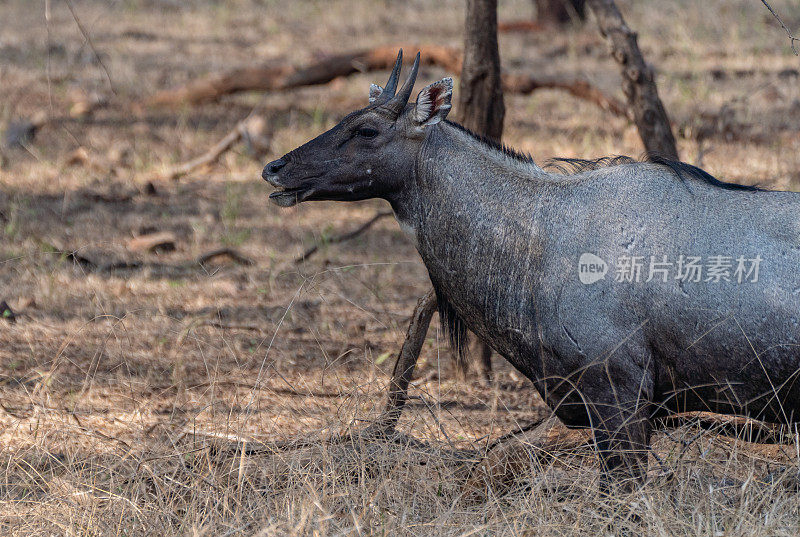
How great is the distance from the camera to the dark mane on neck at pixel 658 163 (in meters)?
4.47

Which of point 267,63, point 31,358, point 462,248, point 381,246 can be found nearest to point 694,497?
point 462,248

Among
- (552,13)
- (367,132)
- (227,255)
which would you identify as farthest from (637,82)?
(552,13)

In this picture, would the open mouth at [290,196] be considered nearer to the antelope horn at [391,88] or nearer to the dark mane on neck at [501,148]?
the antelope horn at [391,88]

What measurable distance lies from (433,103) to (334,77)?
663 cm

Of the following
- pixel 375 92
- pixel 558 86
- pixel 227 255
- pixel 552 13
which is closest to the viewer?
pixel 375 92

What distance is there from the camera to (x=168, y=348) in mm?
6609

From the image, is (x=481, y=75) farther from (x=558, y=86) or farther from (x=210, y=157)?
(x=210, y=157)

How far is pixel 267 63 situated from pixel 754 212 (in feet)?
34.4

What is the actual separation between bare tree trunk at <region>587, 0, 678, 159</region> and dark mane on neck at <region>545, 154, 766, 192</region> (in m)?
2.12

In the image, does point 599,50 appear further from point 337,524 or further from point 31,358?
point 337,524

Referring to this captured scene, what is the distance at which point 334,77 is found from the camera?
11086 millimetres

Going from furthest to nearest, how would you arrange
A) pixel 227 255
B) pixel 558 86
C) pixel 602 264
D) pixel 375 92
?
pixel 558 86, pixel 227 255, pixel 375 92, pixel 602 264

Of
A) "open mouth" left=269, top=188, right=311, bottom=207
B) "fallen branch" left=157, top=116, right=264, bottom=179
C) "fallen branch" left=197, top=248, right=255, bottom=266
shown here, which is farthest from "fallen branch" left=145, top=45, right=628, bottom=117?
"open mouth" left=269, top=188, right=311, bottom=207

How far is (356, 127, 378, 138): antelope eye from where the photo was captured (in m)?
4.76
